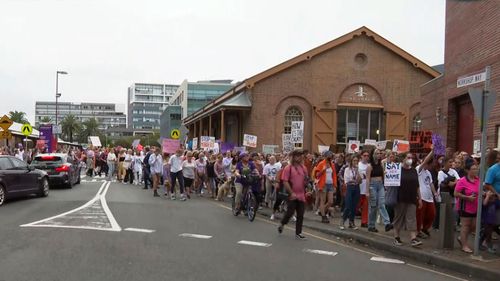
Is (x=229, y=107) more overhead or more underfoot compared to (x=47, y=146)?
more overhead

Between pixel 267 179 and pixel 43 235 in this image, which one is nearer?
pixel 43 235

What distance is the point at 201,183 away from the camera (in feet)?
69.0

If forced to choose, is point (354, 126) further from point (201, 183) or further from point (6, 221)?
point (6, 221)

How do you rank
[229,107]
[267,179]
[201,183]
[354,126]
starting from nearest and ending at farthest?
[267,179], [201,183], [229,107], [354,126]

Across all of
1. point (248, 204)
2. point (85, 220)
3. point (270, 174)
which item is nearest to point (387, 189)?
point (248, 204)

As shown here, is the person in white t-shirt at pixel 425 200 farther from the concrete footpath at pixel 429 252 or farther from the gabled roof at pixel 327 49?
the gabled roof at pixel 327 49

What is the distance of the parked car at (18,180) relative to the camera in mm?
15336

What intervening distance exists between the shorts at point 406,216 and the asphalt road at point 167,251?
0.98 m

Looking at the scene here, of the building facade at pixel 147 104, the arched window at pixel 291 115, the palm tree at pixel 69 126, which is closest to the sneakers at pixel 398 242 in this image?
the arched window at pixel 291 115

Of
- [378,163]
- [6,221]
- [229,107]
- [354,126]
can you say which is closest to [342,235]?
[378,163]

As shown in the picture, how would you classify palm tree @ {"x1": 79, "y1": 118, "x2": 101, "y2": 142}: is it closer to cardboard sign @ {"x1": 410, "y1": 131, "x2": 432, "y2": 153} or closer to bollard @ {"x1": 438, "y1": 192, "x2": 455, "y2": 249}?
cardboard sign @ {"x1": 410, "y1": 131, "x2": 432, "y2": 153}

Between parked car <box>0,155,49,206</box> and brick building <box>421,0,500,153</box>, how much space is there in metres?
13.7

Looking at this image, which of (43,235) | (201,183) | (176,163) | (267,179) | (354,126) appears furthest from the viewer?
(354,126)

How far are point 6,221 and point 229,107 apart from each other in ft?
76.9
